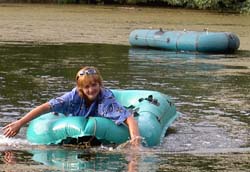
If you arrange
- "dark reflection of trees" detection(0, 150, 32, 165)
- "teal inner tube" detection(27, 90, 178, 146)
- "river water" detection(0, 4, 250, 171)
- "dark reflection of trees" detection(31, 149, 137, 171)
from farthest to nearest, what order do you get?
1. "teal inner tube" detection(27, 90, 178, 146)
2. "river water" detection(0, 4, 250, 171)
3. "dark reflection of trees" detection(0, 150, 32, 165)
4. "dark reflection of trees" detection(31, 149, 137, 171)

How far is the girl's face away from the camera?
22.4ft

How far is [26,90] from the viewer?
11.3 m

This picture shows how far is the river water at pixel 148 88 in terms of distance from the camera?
6.61 m

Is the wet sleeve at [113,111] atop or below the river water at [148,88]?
atop

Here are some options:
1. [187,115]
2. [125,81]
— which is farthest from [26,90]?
[187,115]

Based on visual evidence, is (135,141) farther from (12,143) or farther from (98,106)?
(12,143)

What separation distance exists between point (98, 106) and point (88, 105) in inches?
4.4

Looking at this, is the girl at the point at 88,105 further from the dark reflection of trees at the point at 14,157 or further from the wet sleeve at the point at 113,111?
the dark reflection of trees at the point at 14,157

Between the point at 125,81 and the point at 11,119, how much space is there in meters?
4.00

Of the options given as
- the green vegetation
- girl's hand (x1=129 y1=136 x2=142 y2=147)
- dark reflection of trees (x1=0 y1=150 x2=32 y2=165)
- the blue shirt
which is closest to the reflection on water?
dark reflection of trees (x1=0 y1=150 x2=32 y2=165)

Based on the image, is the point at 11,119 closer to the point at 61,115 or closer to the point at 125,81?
the point at 61,115

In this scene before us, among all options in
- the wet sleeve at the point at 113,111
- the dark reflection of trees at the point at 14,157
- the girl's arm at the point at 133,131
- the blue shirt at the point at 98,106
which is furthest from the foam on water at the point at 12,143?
the girl's arm at the point at 133,131

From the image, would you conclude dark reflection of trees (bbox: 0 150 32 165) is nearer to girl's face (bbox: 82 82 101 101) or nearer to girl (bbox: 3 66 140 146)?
girl (bbox: 3 66 140 146)

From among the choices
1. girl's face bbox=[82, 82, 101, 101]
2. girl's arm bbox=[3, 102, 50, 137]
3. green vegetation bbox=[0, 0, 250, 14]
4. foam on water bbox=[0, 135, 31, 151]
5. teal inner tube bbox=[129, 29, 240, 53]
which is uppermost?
girl's face bbox=[82, 82, 101, 101]
